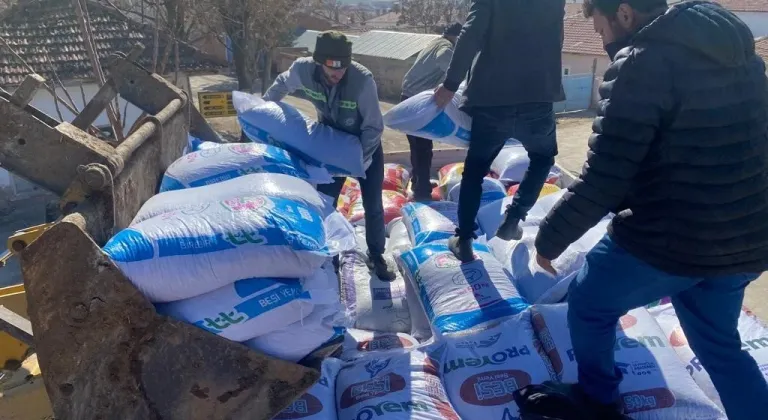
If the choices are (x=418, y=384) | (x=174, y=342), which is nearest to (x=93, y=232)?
(x=174, y=342)

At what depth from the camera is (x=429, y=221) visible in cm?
380

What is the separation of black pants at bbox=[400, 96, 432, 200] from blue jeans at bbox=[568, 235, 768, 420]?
2827 mm

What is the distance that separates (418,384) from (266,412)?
0.63 metres

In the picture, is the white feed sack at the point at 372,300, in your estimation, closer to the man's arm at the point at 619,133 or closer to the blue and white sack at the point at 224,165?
the blue and white sack at the point at 224,165

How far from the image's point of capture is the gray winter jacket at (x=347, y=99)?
3451 millimetres

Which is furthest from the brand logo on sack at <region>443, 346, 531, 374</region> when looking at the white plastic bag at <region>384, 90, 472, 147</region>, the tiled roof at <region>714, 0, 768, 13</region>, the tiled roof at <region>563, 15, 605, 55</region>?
the tiled roof at <region>714, 0, 768, 13</region>

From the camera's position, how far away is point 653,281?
80.8 inches

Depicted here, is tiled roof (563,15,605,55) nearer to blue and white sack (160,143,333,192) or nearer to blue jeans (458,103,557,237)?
blue jeans (458,103,557,237)

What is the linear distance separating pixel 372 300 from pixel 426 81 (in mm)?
2167

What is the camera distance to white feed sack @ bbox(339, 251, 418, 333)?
331cm

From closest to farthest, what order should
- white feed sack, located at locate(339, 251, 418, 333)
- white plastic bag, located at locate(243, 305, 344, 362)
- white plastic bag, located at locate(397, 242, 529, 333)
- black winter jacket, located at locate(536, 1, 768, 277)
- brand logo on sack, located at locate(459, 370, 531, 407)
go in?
black winter jacket, located at locate(536, 1, 768, 277), white plastic bag, located at locate(243, 305, 344, 362), brand logo on sack, located at locate(459, 370, 531, 407), white plastic bag, located at locate(397, 242, 529, 333), white feed sack, located at locate(339, 251, 418, 333)

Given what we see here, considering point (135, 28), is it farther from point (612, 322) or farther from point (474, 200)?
point (612, 322)

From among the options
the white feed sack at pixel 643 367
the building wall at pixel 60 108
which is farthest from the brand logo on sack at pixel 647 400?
the building wall at pixel 60 108

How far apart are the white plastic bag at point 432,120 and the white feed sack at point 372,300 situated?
2.82ft
